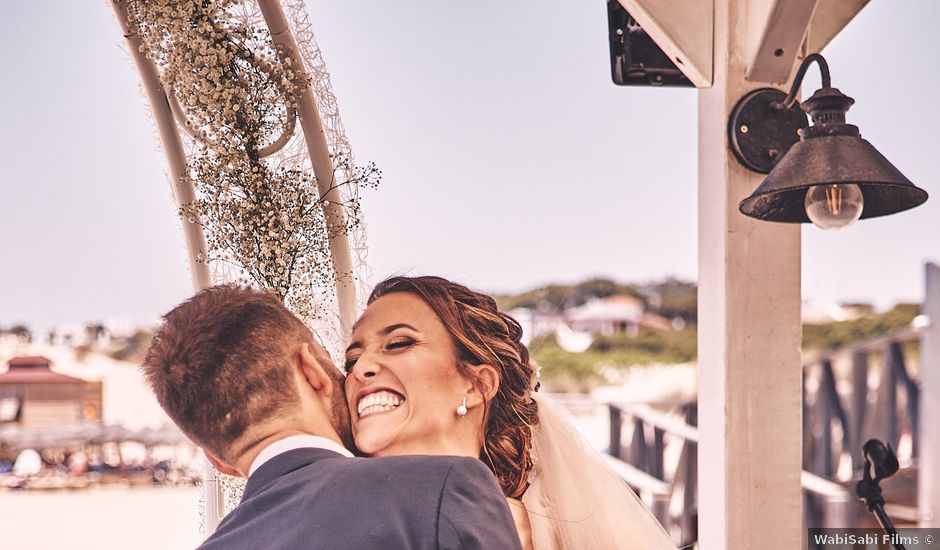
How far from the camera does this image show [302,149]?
7.02 feet

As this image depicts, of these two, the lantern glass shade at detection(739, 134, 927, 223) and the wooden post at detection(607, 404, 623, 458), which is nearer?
the lantern glass shade at detection(739, 134, 927, 223)

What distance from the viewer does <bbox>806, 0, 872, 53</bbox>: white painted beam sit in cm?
200

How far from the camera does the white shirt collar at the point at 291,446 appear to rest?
1.36m

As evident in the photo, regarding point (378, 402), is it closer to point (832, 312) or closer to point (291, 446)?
point (291, 446)

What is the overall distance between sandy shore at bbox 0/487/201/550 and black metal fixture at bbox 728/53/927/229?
14.4m

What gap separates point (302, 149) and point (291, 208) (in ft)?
0.61

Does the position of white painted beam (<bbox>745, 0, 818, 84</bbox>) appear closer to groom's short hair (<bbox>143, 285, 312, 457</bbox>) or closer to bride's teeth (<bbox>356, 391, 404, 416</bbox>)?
bride's teeth (<bbox>356, 391, 404, 416</bbox>)

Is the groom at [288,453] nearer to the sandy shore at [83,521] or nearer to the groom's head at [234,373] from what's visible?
the groom's head at [234,373]

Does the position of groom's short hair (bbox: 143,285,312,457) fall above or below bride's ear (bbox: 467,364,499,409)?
above

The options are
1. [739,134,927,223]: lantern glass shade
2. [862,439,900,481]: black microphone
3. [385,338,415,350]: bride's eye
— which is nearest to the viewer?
[739,134,927,223]: lantern glass shade

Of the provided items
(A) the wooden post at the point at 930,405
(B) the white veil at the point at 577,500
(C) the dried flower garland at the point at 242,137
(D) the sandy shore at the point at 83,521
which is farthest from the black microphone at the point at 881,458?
(D) the sandy shore at the point at 83,521

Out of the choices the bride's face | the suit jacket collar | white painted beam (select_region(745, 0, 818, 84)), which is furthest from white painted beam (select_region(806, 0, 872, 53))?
the suit jacket collar

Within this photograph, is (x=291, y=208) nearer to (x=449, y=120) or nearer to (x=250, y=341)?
(x=250, y=341)

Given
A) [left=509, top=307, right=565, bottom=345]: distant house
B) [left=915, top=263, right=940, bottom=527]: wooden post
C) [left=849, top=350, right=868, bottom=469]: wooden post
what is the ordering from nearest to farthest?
[left=509, top=307, right=565, bottom=345]: distant house → [left=915, top=263, right=940, bottom=527]: wooden post → [left=849, top=350, right=868, bottom=469]: wooden post
